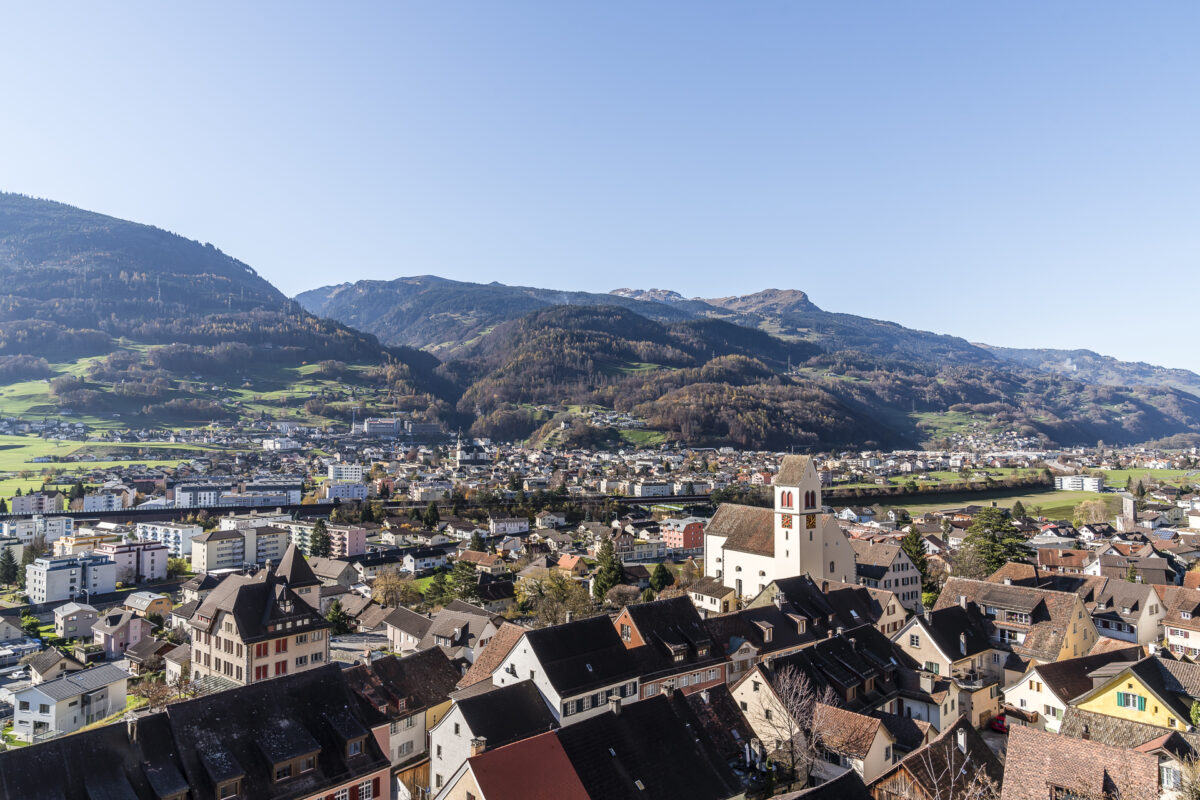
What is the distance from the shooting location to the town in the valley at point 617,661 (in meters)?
20.9

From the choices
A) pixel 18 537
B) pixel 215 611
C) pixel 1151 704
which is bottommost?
pixel 18 537

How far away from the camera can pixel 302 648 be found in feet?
150

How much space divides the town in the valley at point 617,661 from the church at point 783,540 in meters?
0.20

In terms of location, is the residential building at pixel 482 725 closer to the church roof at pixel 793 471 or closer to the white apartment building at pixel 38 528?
the church roof at pixel 793 471

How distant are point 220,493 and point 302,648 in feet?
315

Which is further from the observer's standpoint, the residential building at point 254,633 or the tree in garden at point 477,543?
the tree in garden at point 477,543

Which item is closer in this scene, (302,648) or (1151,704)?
(1151,704)

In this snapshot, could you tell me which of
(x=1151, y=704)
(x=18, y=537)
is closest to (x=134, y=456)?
(x=18, y=537)

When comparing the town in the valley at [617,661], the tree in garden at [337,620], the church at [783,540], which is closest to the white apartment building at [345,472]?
the town in the valley at [617,661]

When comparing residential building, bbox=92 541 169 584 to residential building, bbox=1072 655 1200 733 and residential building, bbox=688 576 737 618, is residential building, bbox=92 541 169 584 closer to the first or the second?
residential building, bbox=688 576 737 618

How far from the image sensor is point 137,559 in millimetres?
89500

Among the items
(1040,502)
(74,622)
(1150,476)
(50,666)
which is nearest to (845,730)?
(50,666)

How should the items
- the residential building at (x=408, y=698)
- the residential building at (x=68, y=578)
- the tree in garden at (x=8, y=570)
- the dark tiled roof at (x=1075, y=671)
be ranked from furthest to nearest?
the tree in garden at (x=8, y=570) < the residential building at (x=68, y=578) < the residential building at (x=408, y=698) < the dark tiled roof at (x=1075, y=671)

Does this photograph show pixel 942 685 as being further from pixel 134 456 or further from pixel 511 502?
pixel 134 456
